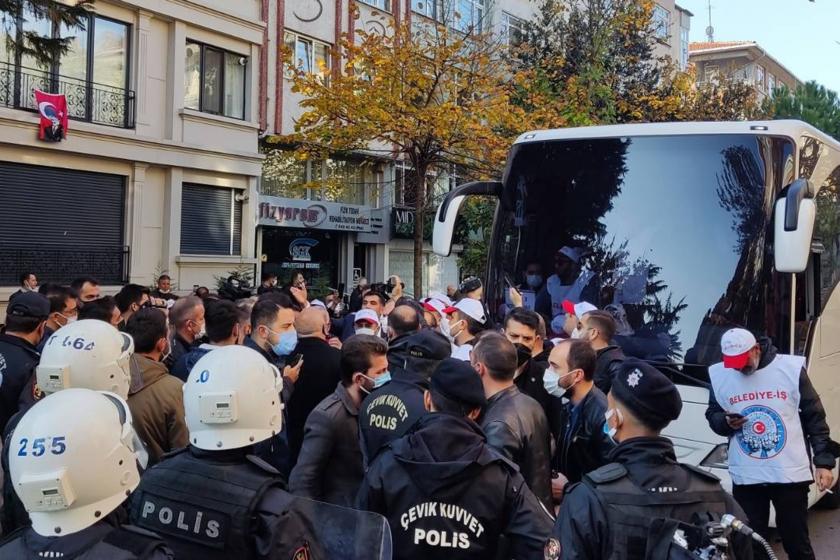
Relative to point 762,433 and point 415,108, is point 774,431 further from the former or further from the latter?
point 415,108

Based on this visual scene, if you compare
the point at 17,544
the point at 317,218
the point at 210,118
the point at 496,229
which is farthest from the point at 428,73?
the point at 17,544

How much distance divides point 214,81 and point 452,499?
1864 cm

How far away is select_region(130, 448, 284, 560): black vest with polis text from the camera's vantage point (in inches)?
87.8

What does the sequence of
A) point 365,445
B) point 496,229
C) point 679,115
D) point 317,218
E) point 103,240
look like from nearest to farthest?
1. point 365,445
2. point 496,229
3. point 103,240
4. point 679,115
5. point 317,218

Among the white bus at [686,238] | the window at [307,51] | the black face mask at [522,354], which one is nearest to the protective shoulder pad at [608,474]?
the black face mask at [522,354]

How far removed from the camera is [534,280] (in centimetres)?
642

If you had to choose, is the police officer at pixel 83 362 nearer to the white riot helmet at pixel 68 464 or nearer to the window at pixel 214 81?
the white riot helmet at pixel 68 464

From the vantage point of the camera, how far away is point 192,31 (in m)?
18.4

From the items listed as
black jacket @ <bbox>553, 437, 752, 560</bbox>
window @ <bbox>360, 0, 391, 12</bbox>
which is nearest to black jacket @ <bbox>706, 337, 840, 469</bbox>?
black jacket @ <bbox>553, 437, 752, 560</bbox>

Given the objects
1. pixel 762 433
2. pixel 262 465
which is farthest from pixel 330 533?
pixel 762 433

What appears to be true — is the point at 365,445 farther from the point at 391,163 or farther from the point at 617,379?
the point at 391,163

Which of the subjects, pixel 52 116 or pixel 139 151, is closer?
pixel 52 116

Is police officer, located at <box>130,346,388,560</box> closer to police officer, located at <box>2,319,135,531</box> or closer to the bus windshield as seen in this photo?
police officer, located at <box>2,319,135,531</box>

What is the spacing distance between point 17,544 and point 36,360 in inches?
131
